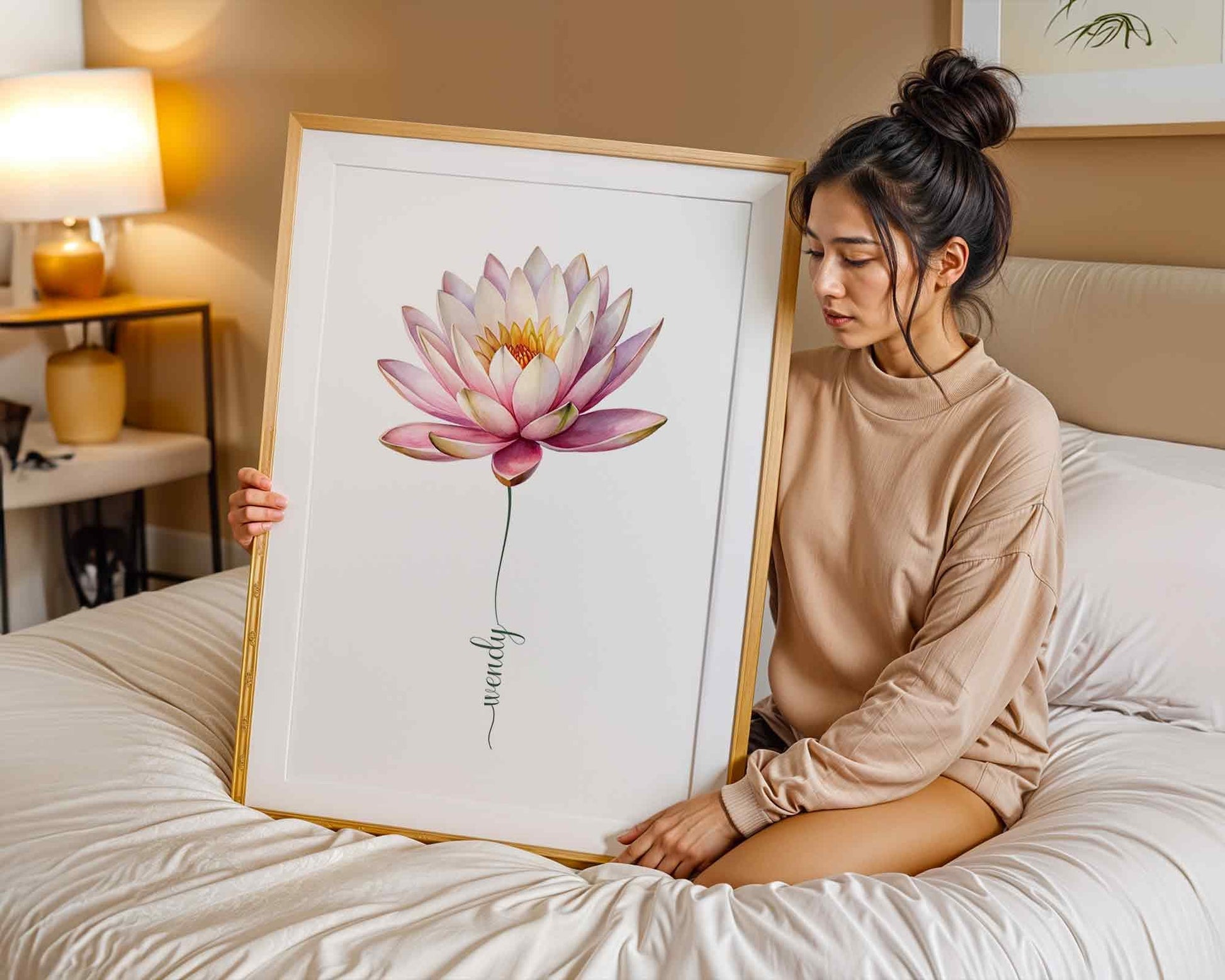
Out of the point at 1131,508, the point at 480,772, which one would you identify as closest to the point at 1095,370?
the point at 1131,508

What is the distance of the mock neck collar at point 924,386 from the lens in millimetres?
1534

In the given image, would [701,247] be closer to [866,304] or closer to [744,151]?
[866,304]

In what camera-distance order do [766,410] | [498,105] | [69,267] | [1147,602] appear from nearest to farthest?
[766,410]
[1147,602]
[498,105]
[69,267]

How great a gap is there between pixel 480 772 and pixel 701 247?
2.20ft

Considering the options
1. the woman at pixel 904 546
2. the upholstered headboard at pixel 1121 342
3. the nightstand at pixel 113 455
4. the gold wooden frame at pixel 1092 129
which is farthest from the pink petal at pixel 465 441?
the nightstand at pixel 113 455

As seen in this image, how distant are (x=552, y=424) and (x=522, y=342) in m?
0.10

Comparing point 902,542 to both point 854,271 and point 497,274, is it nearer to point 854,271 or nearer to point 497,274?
point 854,271

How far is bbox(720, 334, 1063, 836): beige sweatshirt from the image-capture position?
4.68 ft

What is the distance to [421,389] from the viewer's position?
61.2 inches

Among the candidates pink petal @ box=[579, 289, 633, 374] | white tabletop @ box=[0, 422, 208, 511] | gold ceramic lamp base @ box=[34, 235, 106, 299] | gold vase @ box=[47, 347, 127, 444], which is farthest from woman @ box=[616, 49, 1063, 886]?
gold ceramic lamp base @ box=[34, 235, 106, 299]

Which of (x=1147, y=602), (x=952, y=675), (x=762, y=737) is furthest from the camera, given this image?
(x=1147, y=602)

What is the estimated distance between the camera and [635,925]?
1250 mm

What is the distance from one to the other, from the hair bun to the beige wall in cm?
86

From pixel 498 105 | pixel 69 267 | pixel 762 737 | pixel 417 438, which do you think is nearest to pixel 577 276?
pixel 417 438
